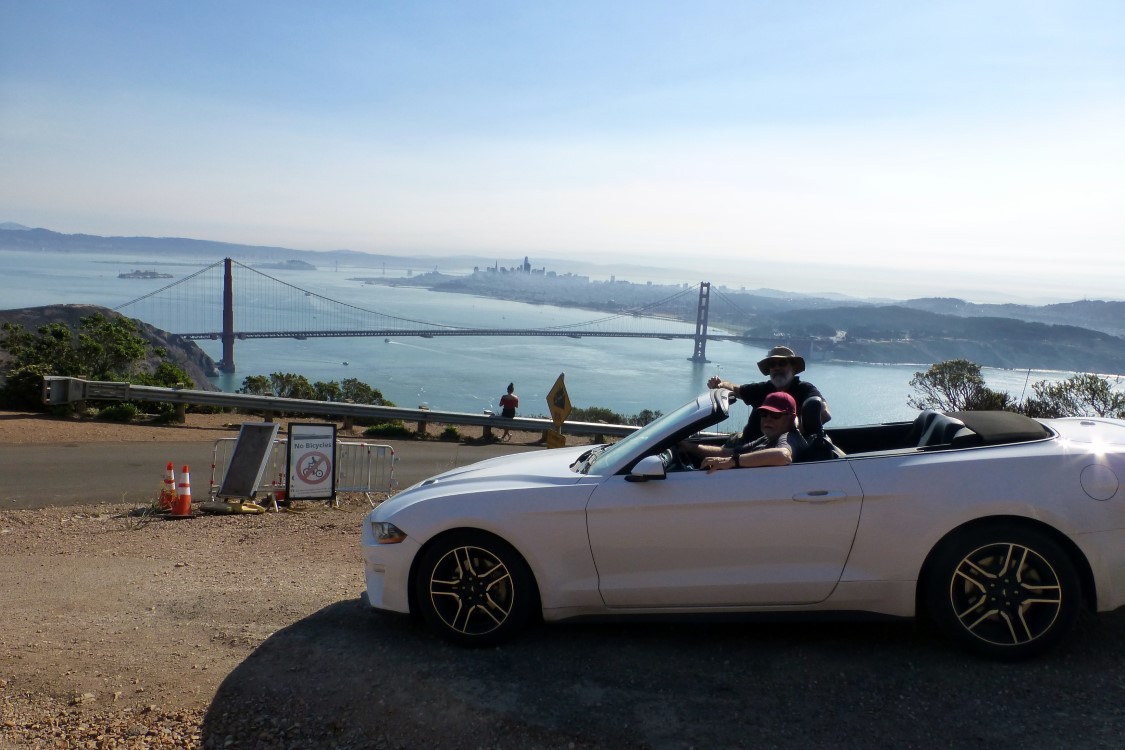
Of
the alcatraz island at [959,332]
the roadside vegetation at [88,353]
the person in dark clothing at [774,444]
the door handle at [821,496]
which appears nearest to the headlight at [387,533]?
the person in dark clothing at [774,444]

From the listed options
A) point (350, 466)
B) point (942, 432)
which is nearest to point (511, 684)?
point (942, 432)

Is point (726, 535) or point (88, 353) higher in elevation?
point (726, 535)

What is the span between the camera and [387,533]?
15.0 feet

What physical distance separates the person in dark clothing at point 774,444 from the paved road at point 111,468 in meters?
8.43

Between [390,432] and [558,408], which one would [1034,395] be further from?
[390,432]

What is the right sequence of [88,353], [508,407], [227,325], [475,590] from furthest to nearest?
[227,325], [88,353], [508,407], [475,590]

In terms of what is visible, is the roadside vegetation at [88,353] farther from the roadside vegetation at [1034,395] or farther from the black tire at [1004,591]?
the roadside vegetation at [1034,395]

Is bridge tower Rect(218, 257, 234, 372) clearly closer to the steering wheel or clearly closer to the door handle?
the steering wheel

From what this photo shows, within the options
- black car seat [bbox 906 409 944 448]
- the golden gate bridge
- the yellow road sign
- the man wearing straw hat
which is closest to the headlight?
the man wearing straw hat

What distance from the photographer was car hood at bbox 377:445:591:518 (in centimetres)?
454

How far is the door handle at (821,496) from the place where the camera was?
165 inches

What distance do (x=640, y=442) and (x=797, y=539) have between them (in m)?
0.95

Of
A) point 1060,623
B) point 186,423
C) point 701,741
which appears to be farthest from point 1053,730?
point 186,423

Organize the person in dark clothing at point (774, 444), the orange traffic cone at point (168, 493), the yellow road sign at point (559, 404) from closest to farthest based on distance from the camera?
the person in dark clothing at point (774, 444)
the orange traffic cone at point (168, 493)
the yellow road sign at point (559, 404)
